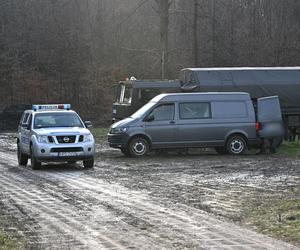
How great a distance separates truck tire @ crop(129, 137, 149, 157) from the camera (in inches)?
830

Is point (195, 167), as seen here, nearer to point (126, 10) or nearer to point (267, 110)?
point (267, 110)

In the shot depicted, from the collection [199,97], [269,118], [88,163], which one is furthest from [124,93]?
[88,163]

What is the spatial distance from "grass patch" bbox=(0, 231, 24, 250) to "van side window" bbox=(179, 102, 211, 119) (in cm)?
1366

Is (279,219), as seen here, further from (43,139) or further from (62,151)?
(43,139)

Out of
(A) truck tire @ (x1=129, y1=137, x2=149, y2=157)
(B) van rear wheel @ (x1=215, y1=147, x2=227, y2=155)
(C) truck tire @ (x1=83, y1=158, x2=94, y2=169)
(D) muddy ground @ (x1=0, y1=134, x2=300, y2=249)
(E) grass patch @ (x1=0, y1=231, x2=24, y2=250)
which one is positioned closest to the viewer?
(E) grass patch @ (x1=0, y1=231, x2=24, y2=250)

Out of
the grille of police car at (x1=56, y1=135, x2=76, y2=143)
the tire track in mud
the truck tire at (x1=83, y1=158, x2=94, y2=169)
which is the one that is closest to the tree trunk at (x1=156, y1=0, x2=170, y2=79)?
the truck tire at (x1=83, y1=158, x2=94, y2=169)

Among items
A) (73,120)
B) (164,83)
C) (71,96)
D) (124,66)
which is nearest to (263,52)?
(124,66)

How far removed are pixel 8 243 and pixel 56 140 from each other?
33.6 ft

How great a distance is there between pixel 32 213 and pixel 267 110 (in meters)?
13.8

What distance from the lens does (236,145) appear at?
71.2 feet

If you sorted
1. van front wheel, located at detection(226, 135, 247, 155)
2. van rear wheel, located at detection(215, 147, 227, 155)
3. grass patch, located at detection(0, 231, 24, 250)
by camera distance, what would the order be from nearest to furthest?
grass patch, located at detection(0, 231, 24, 250) < van front wheel, located at detection(226, 135, 247, 155) < van rear wheel, located at detection(215, 147, 227, 155)

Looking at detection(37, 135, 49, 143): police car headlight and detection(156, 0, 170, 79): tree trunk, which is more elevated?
detection(156, 0, 170, 79): tree trunk

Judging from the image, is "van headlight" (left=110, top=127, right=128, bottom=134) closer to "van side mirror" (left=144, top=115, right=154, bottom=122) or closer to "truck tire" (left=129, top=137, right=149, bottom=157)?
"truck tire" (left=129, top=137, right=149, bottom=157)

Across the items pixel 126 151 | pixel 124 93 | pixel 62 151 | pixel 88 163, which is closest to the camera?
pixel 62 151
